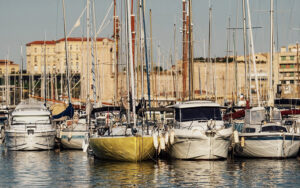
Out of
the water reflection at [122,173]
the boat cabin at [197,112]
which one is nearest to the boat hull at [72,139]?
the water reflection at [122,173]

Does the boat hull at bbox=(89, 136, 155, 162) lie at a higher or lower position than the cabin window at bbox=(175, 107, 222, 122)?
lower

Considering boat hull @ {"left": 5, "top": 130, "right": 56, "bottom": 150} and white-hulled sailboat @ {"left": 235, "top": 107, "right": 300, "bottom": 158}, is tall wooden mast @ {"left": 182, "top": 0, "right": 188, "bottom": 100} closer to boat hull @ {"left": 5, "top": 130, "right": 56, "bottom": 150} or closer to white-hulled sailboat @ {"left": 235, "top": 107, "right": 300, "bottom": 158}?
boat hull @ {"left": 5, "top": 130, "right": 56, "bottom": 150}

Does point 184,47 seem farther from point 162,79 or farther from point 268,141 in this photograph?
point 162,79

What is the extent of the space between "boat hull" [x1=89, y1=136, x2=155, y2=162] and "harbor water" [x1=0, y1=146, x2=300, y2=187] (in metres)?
0.39

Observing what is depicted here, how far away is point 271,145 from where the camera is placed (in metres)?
31.8

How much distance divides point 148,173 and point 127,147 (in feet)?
9.10

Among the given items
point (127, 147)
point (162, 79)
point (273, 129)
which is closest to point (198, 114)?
point (273, 129)

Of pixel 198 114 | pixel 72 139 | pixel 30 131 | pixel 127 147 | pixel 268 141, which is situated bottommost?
pixel 72 139

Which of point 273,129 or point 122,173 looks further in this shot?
point 273,129

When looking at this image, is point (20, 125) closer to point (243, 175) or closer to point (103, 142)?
point (103, 142)

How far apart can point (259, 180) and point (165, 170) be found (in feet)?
15.4

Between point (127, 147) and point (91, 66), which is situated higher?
point (91, 66)

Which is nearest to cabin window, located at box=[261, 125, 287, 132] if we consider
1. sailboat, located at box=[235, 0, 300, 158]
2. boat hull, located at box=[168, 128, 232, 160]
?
sailboat, located at box=[235, 0, 300, 158]

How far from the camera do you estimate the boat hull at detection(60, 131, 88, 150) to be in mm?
39875
